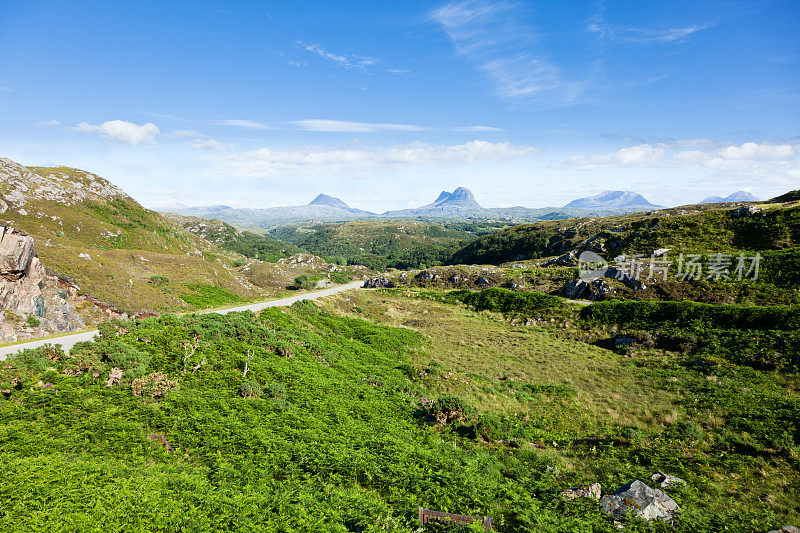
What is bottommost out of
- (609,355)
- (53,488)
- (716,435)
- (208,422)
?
(609,355)

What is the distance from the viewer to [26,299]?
22.8 m

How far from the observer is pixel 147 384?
44.2 feet

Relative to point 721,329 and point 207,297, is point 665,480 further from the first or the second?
point 207,297

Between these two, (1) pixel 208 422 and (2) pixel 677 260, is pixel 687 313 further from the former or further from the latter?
(1) pixel 208 422

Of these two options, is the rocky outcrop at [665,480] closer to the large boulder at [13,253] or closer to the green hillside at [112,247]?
the green hillside at [112,247]

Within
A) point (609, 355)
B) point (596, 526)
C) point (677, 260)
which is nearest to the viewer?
point (596, 526)

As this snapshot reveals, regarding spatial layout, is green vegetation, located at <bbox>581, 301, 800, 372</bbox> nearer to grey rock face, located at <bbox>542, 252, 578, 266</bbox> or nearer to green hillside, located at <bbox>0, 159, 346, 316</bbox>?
grey rock face, located at <bbox>542, 252, 578, 266</bbox>

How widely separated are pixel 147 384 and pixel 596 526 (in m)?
18.1

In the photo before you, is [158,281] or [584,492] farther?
[158,281]

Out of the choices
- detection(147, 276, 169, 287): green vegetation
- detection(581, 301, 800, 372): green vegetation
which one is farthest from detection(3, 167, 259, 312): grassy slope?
detection(581, 301, 800, 372): green vegetation

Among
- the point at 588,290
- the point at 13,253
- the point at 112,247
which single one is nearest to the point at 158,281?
the point at 13,253

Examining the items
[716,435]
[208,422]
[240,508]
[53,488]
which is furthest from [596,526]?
[53,488]

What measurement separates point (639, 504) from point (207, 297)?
173 feet

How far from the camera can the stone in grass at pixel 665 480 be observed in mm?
11446
